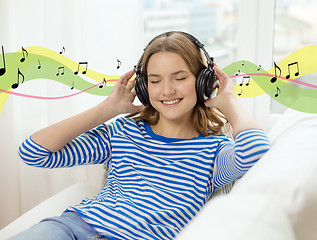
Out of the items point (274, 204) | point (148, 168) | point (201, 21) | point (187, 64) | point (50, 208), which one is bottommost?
point (50, 208)

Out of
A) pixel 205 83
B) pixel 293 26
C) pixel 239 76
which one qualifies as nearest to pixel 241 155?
pixel 205 83

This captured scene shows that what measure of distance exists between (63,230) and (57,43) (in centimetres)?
94

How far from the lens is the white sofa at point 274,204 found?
1.78 ft

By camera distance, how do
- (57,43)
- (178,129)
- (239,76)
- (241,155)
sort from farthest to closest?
1. (57,43)
2. (239,76)
3. (178,129)
4. (241,155)

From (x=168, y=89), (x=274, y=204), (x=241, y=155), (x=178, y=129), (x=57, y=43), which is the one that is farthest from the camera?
(x=57, y=43)

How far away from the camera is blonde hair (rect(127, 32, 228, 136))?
127cm

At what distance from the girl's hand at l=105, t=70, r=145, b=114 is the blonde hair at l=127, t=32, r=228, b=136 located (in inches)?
1.6

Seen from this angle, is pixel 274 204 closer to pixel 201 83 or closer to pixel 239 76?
pixel 201 83

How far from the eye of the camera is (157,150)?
4.36 feet

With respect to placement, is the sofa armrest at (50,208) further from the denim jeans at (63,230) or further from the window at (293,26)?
the window at (293,26)

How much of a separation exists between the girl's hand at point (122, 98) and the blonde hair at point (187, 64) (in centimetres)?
4

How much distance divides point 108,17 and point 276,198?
1297mm

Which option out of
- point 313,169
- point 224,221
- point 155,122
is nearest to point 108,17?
point 155,122

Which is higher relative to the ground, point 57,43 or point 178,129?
point 57,43
